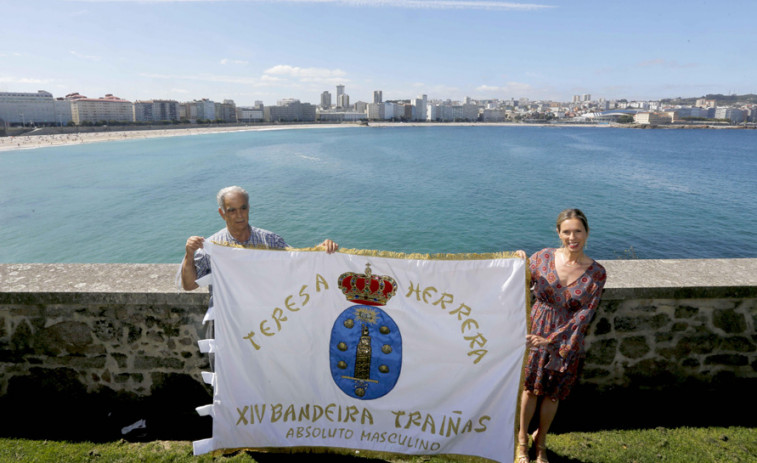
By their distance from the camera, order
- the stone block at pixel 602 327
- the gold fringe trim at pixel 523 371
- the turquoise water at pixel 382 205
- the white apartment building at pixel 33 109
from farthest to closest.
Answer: the white apartment building at pixel 33 109 → the turquoise water at pixel 382 205 → the stone block at pixel 602 327 → the gold fringe trim at pixel 523 371

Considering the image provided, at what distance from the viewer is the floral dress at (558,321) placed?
3.05 m

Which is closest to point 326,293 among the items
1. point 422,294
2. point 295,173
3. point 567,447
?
point 422,294

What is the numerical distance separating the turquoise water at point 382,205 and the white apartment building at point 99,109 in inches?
4790

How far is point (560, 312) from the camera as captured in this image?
310 centimetres

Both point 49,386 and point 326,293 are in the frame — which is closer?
point 326,293

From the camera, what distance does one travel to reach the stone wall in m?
3.61

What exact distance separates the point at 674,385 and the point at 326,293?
3145 mm

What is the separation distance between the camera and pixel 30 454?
10.8 ft

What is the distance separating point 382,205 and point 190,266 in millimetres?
29862

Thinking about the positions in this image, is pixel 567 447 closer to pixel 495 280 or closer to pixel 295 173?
pixel 495 280

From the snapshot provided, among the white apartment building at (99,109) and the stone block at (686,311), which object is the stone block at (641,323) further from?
the white apartment building at (99,109)

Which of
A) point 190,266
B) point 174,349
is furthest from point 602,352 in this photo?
point 174,349

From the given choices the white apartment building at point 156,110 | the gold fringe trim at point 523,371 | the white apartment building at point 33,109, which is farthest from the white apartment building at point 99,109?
the gold fringe trim at point 523,371

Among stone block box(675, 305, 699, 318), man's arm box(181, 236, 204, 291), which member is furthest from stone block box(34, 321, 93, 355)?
stone block box(675, 305, 699, 318)
